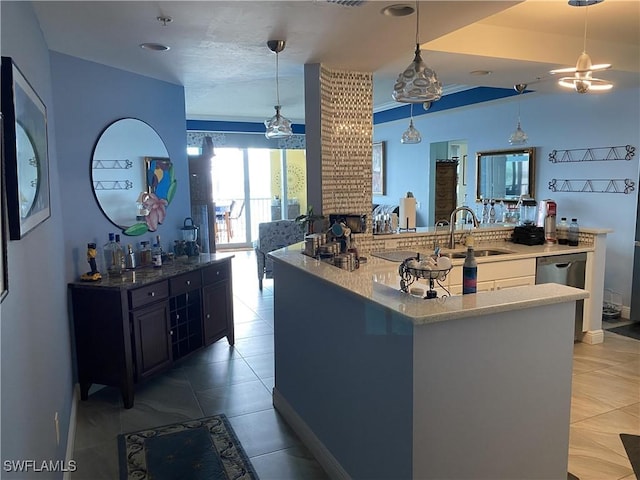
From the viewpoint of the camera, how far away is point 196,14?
97.0 inches

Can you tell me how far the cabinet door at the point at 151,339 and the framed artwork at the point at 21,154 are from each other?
1.22m

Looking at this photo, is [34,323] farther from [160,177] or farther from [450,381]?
[160,177]

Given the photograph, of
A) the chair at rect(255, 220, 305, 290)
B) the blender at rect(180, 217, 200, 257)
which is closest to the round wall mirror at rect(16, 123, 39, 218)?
the blender at rect(180, 217, 200, 257)

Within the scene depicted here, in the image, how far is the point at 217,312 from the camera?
4.27 metres

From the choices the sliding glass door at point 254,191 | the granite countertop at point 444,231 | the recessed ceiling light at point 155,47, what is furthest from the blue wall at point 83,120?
the sliding glass door at point 254,191

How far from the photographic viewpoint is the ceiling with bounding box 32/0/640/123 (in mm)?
2436

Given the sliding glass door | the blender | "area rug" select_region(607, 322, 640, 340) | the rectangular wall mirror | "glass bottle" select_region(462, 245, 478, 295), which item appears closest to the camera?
"glass bottle" select_region(462, 245, 478, 295)

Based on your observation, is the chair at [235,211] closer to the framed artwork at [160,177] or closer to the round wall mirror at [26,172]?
the framed artwork at [160,177]

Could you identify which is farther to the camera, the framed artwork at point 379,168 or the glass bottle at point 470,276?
the framed artwork at point 379,168

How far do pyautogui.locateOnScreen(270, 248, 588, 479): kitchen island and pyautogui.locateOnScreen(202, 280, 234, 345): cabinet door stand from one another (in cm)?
194

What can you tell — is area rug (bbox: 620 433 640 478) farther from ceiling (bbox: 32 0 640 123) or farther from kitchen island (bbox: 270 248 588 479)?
ceiling (bbox: 32 0 640 123)

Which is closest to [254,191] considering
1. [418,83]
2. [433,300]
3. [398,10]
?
[398,10]

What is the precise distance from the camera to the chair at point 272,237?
22.1 ft

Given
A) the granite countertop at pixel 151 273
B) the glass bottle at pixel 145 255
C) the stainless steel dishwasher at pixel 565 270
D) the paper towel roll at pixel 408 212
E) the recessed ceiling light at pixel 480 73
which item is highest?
the recessed ceiling light at pixel 480 73
